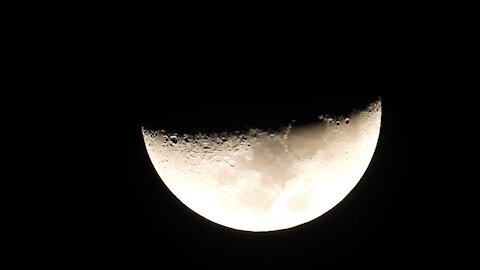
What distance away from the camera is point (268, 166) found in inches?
102

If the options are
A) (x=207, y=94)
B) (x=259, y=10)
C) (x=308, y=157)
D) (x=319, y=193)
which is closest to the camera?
(x=259, y=10)

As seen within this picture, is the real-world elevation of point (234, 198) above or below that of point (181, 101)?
below

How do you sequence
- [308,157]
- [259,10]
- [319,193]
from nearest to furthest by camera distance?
[259,10] < [308,157] < [319,193]

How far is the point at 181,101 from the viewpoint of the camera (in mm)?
2484

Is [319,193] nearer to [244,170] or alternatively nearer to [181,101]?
[244,170]

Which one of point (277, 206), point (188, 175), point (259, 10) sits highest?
point (259, 10)

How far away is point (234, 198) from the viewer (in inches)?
107

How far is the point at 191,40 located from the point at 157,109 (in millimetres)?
428

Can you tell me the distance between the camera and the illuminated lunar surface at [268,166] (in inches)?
102

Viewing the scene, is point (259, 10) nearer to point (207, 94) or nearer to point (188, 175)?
point (207, 94)

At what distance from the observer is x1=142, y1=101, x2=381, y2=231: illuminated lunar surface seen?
8.48 feet

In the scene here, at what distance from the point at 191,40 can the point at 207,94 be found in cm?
26

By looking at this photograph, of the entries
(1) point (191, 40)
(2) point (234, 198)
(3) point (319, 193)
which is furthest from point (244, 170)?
(1) point (191, 40)

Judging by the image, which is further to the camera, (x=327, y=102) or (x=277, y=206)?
(x=277, y=206)
